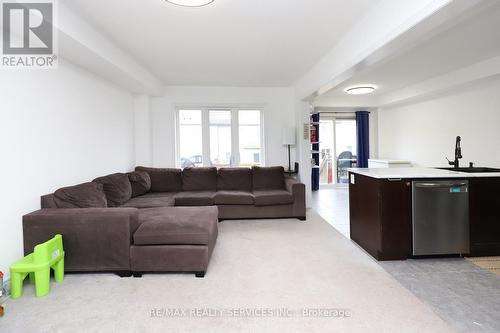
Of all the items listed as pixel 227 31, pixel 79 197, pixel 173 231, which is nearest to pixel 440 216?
pixel 173 231

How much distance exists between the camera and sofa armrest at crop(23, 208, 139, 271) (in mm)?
2551

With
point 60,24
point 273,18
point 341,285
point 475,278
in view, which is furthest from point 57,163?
point 475,278

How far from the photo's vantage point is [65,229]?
8.41ft

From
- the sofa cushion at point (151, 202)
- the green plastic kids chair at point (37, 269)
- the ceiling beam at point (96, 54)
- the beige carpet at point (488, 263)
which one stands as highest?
the ceiling beam at point (96, 54)

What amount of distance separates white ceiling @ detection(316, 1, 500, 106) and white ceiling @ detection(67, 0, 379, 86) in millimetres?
887

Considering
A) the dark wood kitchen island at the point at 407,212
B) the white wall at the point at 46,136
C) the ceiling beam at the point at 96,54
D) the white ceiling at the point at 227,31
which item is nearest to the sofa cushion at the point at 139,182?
the white wall at the point at 46,136

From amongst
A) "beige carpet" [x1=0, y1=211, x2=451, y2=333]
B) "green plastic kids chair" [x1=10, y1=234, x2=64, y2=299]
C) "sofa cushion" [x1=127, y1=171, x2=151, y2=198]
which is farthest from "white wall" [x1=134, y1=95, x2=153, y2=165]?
"green plastic kids chair" [x1=10, y1=234, x2=64, y2=299]

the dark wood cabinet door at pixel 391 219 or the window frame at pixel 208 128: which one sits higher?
the window frame at pixel 208 128

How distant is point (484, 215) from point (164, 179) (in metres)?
4.54

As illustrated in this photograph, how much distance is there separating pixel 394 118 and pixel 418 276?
5.87 meters

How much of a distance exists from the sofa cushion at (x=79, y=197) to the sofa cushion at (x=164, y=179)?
5.61 ft

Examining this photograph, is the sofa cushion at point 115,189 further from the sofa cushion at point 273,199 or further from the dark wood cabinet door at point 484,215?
the dark wood cabinet door at point 484,215

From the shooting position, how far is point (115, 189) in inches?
149

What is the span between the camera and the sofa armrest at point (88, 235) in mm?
2551
